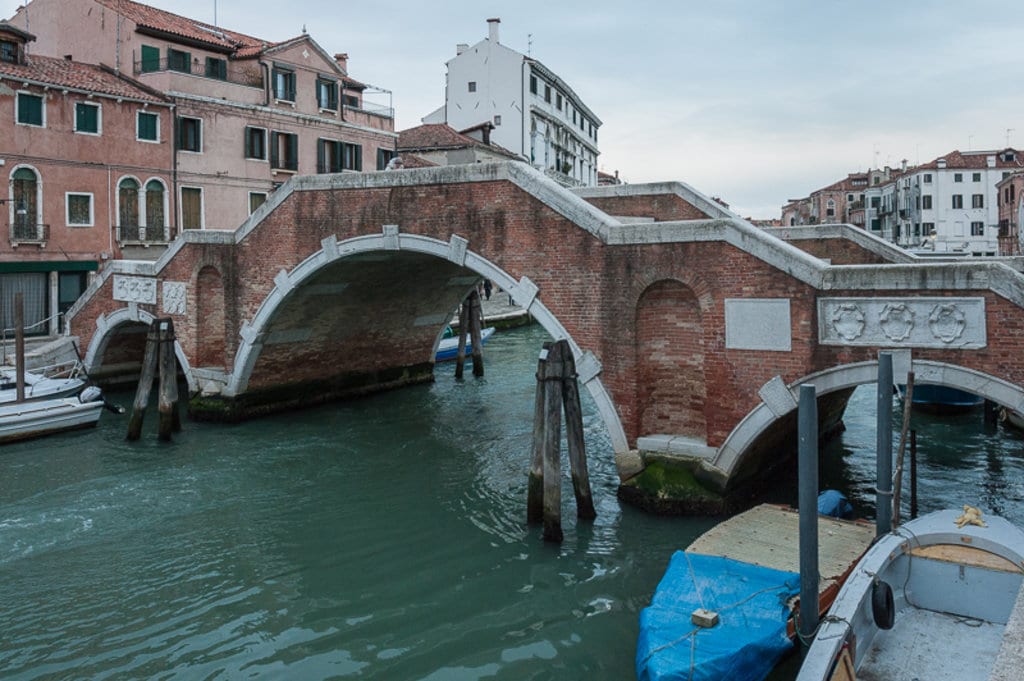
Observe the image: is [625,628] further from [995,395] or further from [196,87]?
[196,87]

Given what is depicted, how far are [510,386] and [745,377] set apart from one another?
11256 millimetres

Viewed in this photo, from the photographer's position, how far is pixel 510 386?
21000mm

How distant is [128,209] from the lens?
22.5 m

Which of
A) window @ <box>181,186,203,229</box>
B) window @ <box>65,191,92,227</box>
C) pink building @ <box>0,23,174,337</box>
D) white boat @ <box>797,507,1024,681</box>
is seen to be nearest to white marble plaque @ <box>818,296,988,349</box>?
white boat @ <box>797,507,1024,681</box>

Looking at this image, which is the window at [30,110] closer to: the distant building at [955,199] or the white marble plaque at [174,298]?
the white marble plaque at [174,298]

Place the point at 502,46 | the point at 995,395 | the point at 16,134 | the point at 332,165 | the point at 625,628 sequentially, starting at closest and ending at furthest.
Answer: the point at 625,628, the point at 995,395, the point at 16,134, the point at 332,165, the point at 502,46

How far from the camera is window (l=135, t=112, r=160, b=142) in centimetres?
2244

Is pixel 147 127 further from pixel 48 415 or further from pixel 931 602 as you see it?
pixel 931 602

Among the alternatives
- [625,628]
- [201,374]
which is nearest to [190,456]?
[201,374]

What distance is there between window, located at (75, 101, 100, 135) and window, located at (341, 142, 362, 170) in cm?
748

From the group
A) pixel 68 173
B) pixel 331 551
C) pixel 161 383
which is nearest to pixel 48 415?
pixel 161 383

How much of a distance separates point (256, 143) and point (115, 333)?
8448 millimetres

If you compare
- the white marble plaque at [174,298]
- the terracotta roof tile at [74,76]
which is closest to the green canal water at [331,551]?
the white marble plaque at [174,298]

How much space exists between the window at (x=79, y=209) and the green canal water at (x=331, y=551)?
7.52 meters
